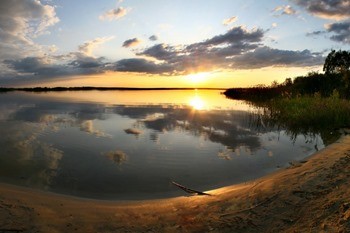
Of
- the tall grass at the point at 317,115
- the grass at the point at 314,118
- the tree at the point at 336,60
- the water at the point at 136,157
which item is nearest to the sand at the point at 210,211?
the water at the point at 136,157

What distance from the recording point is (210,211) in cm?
562

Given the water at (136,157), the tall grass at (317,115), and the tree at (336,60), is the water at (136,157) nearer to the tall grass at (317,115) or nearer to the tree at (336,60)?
the tall grass at (317,115)

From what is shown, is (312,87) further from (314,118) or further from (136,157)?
(136,157)

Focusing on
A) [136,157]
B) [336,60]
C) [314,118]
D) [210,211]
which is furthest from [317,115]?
[336,60]

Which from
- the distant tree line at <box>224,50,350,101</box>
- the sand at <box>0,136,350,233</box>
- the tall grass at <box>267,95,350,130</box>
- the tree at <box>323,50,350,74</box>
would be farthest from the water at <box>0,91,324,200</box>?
the tree at <box>323,50,350,74</box>

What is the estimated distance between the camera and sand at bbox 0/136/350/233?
4.70 m

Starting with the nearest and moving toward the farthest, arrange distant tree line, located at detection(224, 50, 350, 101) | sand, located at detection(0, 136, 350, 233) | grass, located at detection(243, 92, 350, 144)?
sand, located at detection(0, 136, 350, 233) < grass, located at detection(243, 92, 350, 144) < distant tree line, located at detection(224, 50, 350, 101)

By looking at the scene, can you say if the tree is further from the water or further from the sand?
the sand

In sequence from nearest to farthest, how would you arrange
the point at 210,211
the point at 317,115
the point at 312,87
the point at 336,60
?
the point at 210,211, the point at 317,115, the point at 312,87, the point at 336,60

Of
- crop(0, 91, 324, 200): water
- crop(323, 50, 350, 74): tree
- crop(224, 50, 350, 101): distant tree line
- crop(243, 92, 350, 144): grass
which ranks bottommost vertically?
crop(0, 91, 324, 200): water

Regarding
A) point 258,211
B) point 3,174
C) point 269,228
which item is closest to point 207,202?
point 258,211

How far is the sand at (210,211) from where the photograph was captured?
4695 millimetres

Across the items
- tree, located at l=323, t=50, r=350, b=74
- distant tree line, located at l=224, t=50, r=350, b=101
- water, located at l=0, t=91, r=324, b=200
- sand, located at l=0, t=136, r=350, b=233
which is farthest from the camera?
tree, located at l=323, t=50, r=350, b=74

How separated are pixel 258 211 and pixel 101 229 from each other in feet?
8.82
